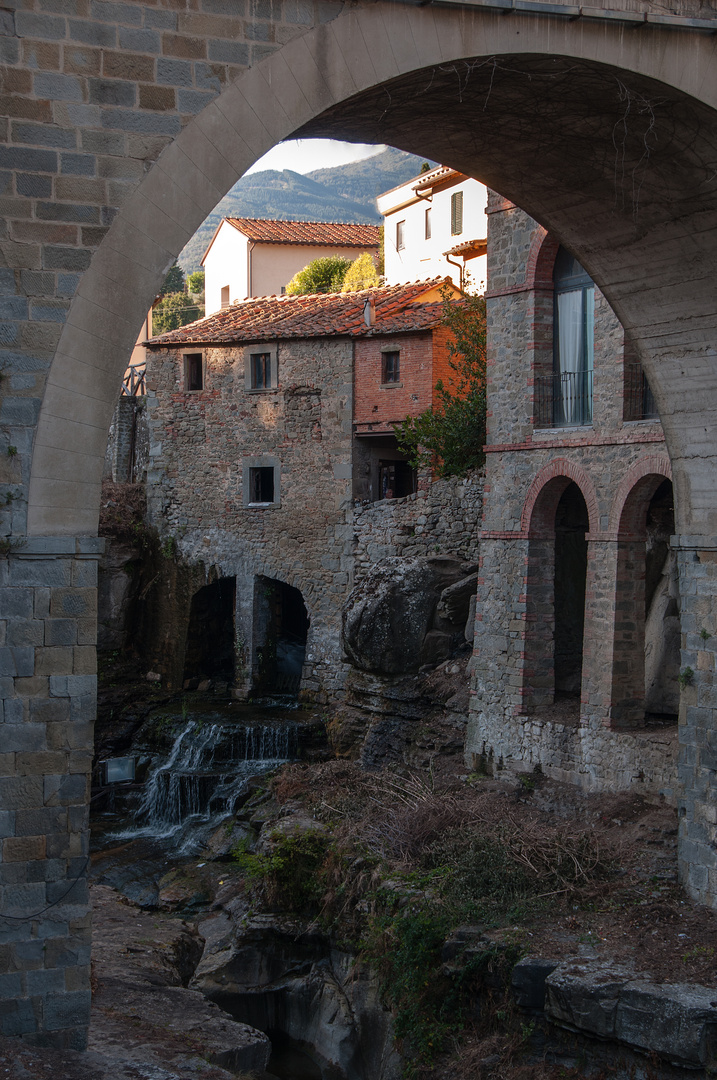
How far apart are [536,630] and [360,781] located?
2979mm

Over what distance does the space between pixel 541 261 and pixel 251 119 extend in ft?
26.6

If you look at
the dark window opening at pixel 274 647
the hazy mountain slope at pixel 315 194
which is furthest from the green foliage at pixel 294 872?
the hazy mountain slope at pixel 315 194

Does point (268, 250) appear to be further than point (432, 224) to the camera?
Yes

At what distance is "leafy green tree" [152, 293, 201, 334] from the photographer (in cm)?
4206

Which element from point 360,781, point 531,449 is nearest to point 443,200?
point 531,449

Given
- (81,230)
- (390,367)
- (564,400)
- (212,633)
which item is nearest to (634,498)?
(564,400)

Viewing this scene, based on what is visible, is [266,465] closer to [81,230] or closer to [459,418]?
[459,418]

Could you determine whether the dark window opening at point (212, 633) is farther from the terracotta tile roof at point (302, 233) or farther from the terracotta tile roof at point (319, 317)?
the terracotta tile roof at point (302, 233)

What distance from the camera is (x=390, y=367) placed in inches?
786

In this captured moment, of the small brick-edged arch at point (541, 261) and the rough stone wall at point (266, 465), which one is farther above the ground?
the small brick-edged arch at point (541, 261)

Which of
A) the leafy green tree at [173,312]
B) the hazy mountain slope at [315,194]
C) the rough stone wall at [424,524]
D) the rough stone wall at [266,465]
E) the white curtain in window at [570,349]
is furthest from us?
the hazy mountain slope at [315,194]

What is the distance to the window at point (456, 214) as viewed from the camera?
30.9 m

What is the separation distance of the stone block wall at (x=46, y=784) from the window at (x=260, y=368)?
617 inches

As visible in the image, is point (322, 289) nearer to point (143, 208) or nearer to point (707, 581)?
point (707, 581)
